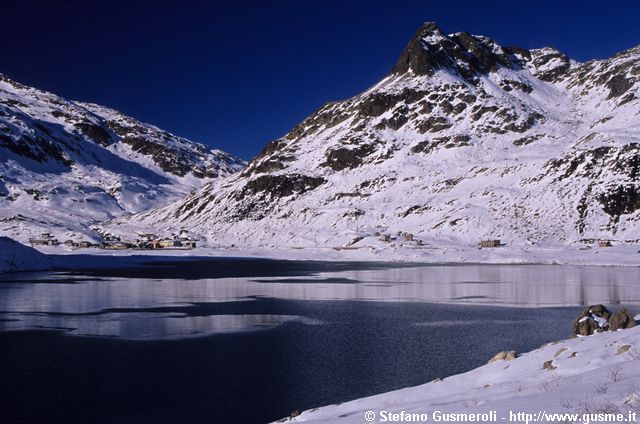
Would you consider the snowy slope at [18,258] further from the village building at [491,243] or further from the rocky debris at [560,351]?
the rocky debris at [560,351]

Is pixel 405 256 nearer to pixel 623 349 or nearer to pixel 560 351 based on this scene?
pixel 560 351

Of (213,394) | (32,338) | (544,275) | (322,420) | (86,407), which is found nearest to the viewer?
(322,420)

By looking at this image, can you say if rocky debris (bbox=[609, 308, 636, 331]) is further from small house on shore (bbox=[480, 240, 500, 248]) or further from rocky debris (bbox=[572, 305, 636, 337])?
small house on shore (bbox=[480, 240, 500, 248])

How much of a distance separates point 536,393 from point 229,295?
4726 centimetres

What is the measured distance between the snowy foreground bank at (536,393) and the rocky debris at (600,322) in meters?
5.14

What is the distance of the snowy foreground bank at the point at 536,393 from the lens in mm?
11781

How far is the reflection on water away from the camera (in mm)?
40375

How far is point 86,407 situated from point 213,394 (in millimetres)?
4590

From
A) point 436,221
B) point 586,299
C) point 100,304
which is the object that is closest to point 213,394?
point 100,304

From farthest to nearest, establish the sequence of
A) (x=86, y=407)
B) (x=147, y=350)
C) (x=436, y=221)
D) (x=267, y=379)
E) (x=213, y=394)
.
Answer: (x=436, y=221) → (x=147, y=350) → (x=267, y=379) → (x=213, y=394) → (x=86, y=407)

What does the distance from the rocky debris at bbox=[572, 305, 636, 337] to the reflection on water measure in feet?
59.4

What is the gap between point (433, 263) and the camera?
380 feet

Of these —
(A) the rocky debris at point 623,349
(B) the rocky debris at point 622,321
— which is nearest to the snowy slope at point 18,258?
(B) the rocky debris at point 622,321

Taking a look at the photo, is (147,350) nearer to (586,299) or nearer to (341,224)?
(586,299)
